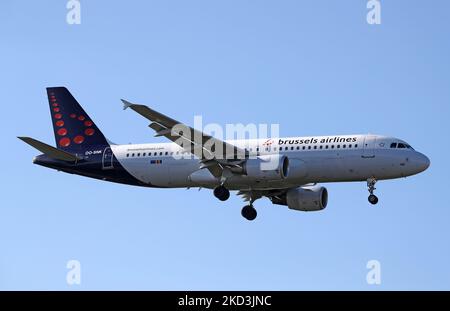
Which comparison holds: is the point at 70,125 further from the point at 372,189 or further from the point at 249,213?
the point at 372,189

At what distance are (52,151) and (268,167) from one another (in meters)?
14.0

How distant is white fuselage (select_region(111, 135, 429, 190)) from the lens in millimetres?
57344

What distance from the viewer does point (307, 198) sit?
63.1 metres

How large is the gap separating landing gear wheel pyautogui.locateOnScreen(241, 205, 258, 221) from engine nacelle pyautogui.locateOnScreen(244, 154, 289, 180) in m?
6.05

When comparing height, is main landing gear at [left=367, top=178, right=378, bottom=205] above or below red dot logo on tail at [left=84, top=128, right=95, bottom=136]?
below

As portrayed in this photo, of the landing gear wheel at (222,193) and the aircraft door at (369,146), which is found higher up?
the aircraft door at (369,146)

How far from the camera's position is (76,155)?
64188mm

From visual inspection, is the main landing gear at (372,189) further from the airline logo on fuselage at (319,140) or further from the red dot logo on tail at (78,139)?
the red dot logo on tail at (78,139)

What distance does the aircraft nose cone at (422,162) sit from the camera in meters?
57.5

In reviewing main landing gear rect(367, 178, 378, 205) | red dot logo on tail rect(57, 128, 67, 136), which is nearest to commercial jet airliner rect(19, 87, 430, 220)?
main landing gear rect(367, 178, 378, 205)

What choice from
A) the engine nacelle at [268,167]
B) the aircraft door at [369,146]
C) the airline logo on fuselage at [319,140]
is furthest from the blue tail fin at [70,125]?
the aircraft door at [369,146]

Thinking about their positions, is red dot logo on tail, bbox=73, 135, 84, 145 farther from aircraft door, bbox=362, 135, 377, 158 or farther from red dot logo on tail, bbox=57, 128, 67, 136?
aircraft door, bbox=362, 135, 377, 158

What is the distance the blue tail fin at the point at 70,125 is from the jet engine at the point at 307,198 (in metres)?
11.9
